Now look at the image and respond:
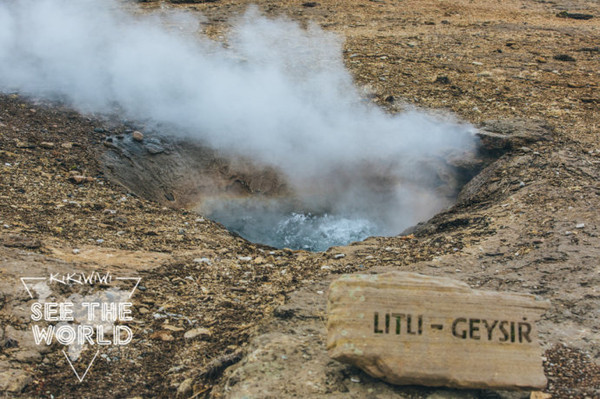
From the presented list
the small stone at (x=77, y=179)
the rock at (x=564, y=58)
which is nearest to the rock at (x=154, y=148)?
the small stone at (x=77, y=179)

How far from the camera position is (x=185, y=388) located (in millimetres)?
2488

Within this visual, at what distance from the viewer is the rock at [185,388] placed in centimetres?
246

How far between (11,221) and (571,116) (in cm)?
499

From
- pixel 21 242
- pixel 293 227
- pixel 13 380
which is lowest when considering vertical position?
pixel 293 227

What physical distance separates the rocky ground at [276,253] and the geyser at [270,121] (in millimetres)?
376

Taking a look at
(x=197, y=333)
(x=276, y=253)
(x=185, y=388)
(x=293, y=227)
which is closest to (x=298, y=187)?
(x=293, y=227)

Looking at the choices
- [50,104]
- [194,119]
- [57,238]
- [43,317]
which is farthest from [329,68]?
[43,317]

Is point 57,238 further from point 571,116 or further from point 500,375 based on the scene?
point 571,116

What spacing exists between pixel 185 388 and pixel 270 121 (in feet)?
11.6

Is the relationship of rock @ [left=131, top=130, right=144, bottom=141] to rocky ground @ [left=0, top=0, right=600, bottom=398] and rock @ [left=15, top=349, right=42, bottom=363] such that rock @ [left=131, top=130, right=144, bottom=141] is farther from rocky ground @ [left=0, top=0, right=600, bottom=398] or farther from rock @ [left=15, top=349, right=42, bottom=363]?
rock @ [left=15, top=349, right=42, bottom=363]

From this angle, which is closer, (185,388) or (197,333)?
(185,388)

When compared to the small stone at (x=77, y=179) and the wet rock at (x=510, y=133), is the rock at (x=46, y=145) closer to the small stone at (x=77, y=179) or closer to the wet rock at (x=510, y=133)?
the small stone at (x=77, y=179)

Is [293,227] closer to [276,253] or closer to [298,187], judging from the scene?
[298,187]

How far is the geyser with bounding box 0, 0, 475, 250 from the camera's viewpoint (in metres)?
5.10
